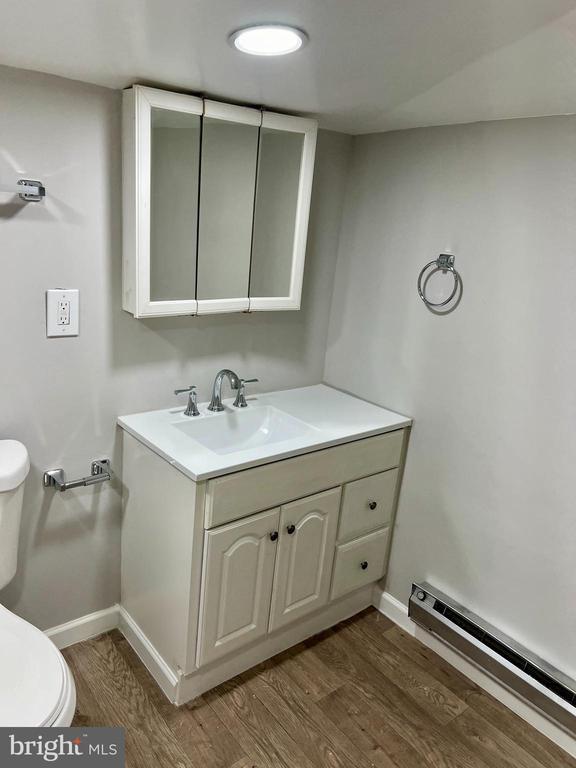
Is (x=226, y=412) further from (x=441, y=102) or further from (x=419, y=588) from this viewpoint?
(x=441, y=102)

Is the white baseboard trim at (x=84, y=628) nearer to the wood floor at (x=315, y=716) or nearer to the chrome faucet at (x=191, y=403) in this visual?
the wood floor at (x=315, y=716)

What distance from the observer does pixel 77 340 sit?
1778mm

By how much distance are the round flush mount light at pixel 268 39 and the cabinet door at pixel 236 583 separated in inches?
49.5

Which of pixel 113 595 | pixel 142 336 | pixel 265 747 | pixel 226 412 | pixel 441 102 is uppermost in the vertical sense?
pixel 441 102

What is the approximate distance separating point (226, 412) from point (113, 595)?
807mm

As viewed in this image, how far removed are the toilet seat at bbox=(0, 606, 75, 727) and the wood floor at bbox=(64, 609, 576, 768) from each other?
1.79 ft

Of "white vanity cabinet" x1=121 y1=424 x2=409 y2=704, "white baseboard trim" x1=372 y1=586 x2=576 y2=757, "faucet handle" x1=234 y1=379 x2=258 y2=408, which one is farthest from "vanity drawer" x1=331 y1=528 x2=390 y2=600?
"faucet handle" x1=234 y1=379 x2=258 y2=408

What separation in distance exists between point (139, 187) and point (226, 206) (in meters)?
0.34

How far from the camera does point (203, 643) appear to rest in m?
1.77

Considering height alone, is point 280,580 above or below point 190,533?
below

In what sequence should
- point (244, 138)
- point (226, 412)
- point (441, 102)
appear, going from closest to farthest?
point (441, 102) → point (244, 138) → point (226, 412)

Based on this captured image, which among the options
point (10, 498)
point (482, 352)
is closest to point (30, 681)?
point (10, 498)

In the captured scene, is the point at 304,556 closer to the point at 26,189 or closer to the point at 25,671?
the point at 25,671

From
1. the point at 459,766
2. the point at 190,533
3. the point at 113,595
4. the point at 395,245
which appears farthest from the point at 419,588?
the point at 395,245
